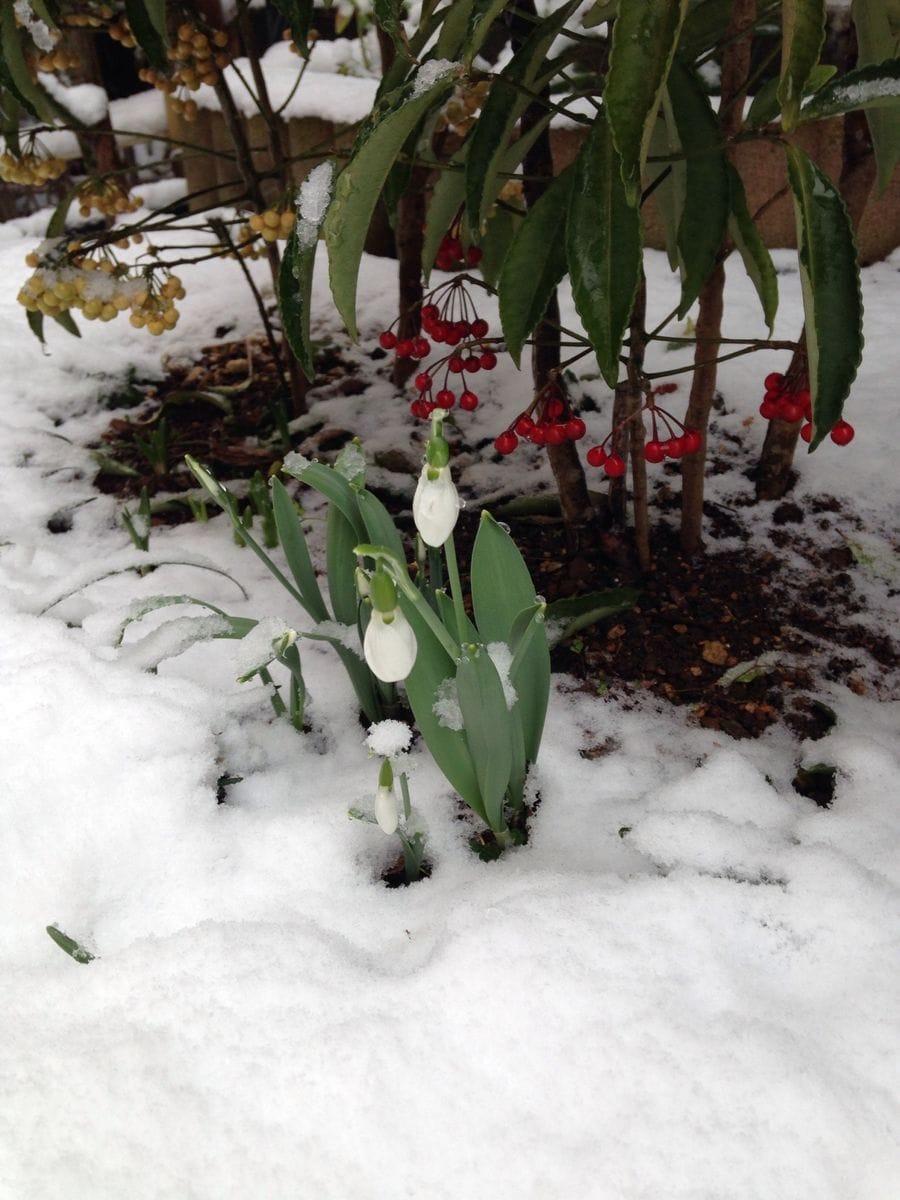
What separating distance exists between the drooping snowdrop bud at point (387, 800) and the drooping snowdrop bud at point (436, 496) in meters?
0.20

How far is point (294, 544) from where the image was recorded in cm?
101

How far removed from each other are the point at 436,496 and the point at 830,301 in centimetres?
40

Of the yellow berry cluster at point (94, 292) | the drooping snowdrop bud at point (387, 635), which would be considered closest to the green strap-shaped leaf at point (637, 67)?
the drooping snowdrop bud at point (387, 635)

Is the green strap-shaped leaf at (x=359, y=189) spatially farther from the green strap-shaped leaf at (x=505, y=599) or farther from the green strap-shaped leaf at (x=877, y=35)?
the green strap-shaped leaf at (x=877, y=35)

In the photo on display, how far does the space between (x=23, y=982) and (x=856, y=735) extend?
36.3 inches

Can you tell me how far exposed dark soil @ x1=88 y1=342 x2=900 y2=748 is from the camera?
1146 mm

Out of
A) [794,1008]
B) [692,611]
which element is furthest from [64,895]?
[692,611]

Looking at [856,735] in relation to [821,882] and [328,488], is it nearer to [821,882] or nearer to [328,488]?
[821,882]

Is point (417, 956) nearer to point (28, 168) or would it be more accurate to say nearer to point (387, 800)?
point (387, 800)

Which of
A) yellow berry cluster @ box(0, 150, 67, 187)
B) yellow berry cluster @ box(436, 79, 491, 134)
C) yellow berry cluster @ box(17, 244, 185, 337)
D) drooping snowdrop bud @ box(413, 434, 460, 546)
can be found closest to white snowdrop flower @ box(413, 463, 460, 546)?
drooping snowdrop bud @ box(413, 434, 460, 546)

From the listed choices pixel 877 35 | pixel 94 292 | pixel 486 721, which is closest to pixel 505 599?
pixel 486 721

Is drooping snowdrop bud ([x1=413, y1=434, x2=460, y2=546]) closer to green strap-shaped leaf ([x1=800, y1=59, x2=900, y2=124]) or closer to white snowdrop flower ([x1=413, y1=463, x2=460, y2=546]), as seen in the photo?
white snowdrop flower ([x1=413, y1=463, x2=460, y2=546])

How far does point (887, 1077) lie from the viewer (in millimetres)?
696

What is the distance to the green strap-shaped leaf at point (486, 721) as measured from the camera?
0.77m
